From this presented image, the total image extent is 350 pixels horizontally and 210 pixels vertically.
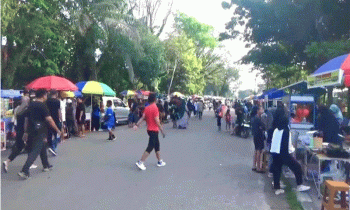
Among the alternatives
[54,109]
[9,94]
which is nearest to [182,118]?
[9,94]

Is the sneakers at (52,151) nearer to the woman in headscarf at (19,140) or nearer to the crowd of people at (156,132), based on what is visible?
the crowd of people at (156,132)

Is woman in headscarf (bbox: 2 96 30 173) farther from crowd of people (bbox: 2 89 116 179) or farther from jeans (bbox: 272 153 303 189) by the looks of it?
jeans (bbox: 272 153 303 189)

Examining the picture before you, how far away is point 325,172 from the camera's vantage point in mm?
7301

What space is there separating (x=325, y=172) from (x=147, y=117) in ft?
13.7

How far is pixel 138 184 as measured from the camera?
739 centimetres

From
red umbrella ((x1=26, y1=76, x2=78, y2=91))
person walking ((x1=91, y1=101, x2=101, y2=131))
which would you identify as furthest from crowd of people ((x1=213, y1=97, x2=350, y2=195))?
person walking ((x1=91, y1=101, x2=101, y2=131))

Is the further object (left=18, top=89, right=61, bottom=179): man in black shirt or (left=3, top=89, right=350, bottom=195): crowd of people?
(left=18, top=89, right=61, bottom=179): man in black shirt

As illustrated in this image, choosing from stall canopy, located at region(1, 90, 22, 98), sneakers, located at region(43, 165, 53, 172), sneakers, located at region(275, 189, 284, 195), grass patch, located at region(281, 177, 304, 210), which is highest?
stall canopy, located at region(1, 90, 22, 98)

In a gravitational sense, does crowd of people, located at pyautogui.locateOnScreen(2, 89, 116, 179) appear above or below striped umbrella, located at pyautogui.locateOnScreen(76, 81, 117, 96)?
below

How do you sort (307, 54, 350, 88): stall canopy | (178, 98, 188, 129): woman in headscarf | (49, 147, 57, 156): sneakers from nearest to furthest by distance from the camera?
(307, 54, 350, 88): stall canopy
(49, 147, 57, 156): sneakers
(178, 98, 188, 129): woman in headscarf

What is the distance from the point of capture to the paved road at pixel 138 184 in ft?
20.2

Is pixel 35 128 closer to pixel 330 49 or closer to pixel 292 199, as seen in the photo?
pixel 292 199

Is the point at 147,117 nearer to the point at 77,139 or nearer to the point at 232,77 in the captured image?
the point at 77,139

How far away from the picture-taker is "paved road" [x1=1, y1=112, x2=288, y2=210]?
6.15m
